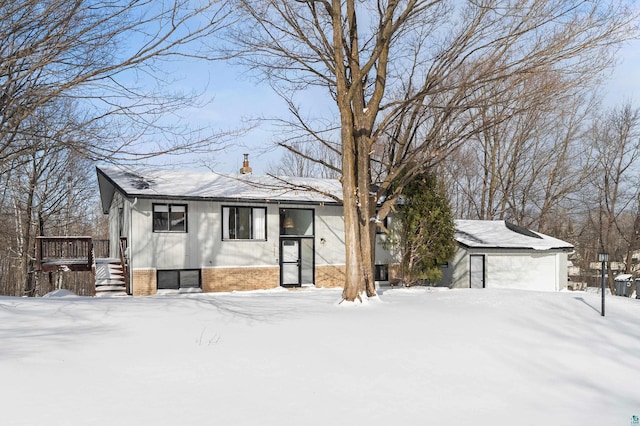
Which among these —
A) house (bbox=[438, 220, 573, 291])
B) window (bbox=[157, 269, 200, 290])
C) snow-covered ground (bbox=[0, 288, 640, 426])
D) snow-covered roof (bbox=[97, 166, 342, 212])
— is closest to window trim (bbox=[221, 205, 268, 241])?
snow-covered roof (bbox=[97, 166, 342, 212])

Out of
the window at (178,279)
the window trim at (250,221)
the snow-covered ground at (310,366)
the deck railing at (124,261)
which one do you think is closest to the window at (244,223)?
the window trim at (250,221)

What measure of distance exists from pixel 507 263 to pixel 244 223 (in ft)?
38.7

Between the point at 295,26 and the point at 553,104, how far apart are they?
26.3 feet

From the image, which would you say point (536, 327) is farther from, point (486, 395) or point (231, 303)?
point (231, 303)

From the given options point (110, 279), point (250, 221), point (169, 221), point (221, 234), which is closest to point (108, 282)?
point (110, 279)

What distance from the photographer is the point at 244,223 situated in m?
19.8

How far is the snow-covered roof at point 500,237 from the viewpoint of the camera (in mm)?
23734

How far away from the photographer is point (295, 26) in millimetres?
14125

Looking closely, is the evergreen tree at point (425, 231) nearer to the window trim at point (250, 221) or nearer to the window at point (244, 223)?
the window trim at point (250, 221)

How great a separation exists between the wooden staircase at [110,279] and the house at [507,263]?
43.3 feet

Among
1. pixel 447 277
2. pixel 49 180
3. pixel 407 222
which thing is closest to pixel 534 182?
pixel 447 277

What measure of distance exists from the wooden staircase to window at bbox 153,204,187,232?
2102mm

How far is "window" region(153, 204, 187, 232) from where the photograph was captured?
18359 mm

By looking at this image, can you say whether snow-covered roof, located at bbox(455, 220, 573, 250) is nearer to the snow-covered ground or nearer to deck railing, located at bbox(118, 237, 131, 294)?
the snow-covered ground
